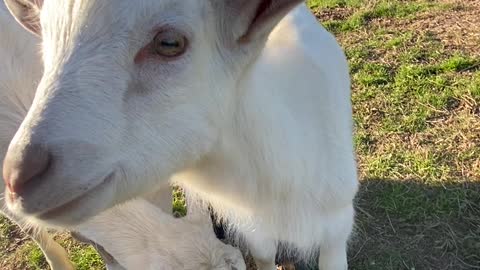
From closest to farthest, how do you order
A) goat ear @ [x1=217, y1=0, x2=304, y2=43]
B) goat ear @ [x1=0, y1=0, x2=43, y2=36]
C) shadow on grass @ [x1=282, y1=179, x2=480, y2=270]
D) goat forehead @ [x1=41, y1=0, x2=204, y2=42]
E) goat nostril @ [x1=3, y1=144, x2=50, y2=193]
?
goat nostril @ [x1=3, y1=144, x2=50, y2=193] → goat forehead @ [x1=41, y1=0, x2=204, y2=42] → goat ear @ [x1=217, y1=0, x2=304, y2=43] → goat ear @ [x1=0, y1=0, x2=43, y2=36] → shadow on grass @ [x1=282, y1=179, x2=480, y2=270]

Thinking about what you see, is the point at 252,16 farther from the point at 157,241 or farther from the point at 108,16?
the point at 157,241

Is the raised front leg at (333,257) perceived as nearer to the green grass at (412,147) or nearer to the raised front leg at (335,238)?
the raised front leg at (335,238)

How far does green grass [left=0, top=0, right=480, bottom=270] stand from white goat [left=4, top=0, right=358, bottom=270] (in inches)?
51.9

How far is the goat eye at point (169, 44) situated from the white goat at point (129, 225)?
112cm

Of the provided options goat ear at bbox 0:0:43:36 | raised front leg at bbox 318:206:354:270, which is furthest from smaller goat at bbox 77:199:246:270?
goat ear at bbox 0:0:43:36

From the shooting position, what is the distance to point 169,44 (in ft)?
6.19

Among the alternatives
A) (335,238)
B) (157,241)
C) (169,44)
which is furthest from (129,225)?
(169,44)

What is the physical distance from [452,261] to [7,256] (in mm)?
2827

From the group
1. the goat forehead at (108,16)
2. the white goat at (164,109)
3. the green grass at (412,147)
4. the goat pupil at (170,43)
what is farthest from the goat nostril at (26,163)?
the green grass at (412,147)

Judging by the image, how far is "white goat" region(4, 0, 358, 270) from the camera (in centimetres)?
177

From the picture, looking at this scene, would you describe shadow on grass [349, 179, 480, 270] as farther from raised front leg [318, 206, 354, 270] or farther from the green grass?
raised front leg [318, 206, 354, 270]

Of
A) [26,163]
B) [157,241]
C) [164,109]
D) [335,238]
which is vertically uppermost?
[26,163]

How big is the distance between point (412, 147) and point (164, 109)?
2.71 metres

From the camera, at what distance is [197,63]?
1.99 meters
